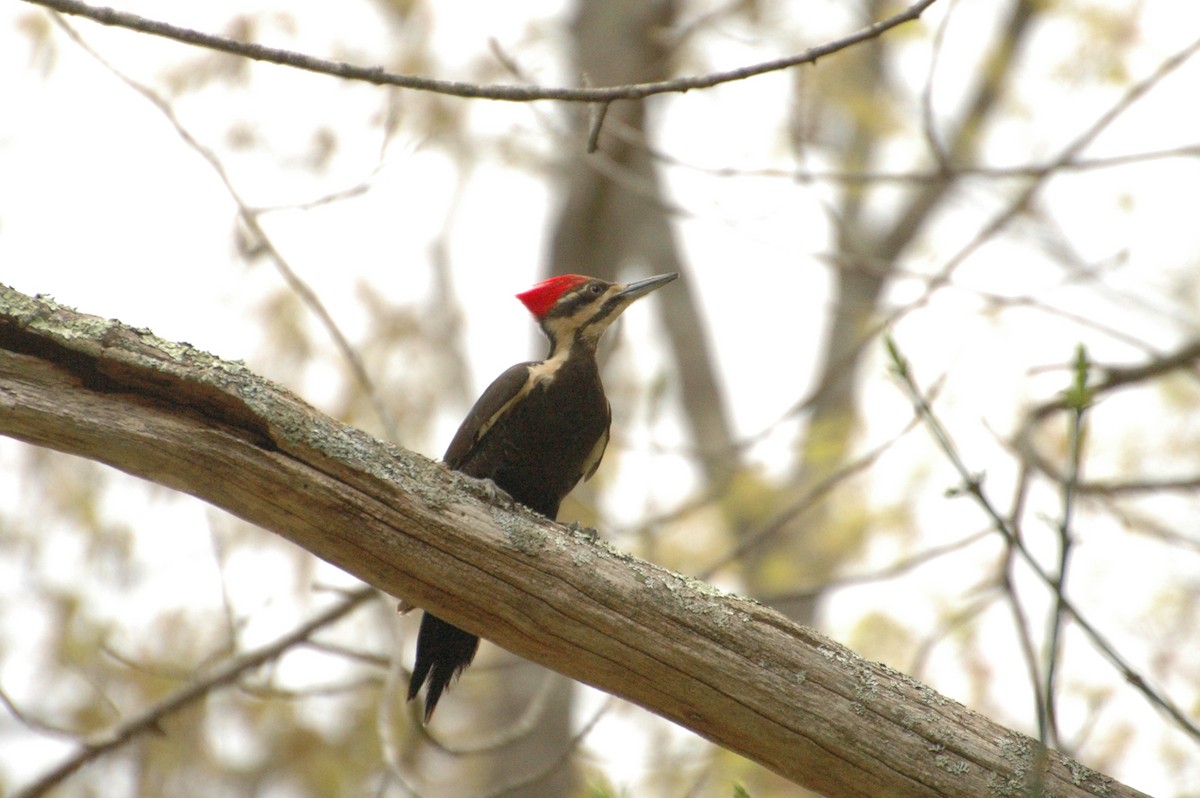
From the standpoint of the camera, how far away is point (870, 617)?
7168mm

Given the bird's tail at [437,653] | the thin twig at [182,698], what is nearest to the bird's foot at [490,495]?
the bird's tail at [437,653]

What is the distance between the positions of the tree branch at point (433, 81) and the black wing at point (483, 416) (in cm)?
154

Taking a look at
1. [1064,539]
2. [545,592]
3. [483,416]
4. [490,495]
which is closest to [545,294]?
[483,416]

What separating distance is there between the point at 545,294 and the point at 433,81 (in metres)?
2.11

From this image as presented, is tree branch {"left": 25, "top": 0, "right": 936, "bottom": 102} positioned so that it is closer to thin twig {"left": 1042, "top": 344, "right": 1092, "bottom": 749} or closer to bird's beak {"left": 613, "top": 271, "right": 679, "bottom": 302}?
thin twig {"left": 1042, "top": 344, "right": 1092, "bottom": 749}

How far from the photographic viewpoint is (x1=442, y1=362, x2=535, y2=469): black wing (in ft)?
13.0

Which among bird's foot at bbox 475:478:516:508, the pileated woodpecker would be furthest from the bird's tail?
bird's foot at bbox 475:478:516:508

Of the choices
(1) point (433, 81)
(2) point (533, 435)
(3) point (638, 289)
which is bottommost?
(1) point (433, 81)

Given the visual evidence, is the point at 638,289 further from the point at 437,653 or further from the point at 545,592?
the point at 545,592

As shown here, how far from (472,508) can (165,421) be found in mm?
725

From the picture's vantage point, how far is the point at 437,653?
373cm

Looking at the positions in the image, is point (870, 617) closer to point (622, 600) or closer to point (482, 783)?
point (482, 783)

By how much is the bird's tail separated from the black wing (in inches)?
21.9

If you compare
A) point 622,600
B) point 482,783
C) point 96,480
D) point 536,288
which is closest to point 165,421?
point 622,600
